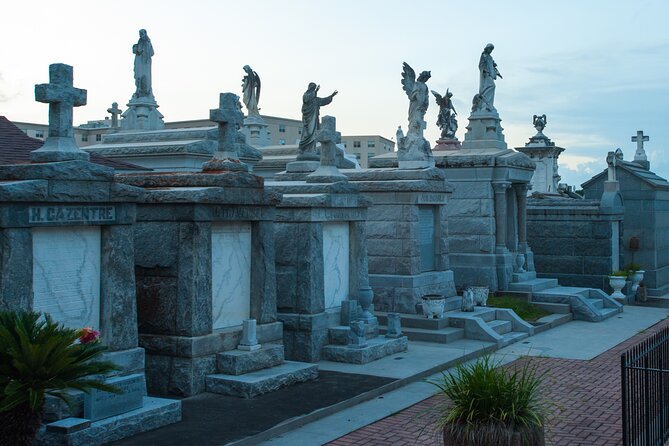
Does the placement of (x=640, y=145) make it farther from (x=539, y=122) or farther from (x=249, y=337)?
(x=249, y=337)

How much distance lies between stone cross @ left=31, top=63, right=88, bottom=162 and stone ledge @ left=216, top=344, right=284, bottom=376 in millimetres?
3218

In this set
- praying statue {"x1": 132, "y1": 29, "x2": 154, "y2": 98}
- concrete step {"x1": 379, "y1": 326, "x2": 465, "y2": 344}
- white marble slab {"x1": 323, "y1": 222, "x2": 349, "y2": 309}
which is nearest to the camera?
white marble slab {"x1": 323, "y1": 222, "x2": 349, "y2": 309}

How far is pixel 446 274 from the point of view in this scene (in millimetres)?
16844

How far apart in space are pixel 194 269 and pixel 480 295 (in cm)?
771

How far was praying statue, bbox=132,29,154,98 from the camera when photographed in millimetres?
21844

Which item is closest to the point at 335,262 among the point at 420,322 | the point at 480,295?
the point at 420,322

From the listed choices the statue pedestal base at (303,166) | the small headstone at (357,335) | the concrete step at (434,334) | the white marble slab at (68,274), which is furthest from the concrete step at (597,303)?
the white marble slab at (68,274)

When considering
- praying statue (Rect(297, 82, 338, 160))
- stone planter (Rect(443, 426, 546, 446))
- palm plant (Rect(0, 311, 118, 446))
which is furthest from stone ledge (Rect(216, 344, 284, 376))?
praying statue (Rect(297, 82, 338, 160))

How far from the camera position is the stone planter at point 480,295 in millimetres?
16188

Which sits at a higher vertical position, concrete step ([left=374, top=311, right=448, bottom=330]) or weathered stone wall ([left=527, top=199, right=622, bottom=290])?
weathered stone wall ([left=527, top=199, right=622, bottom=290])

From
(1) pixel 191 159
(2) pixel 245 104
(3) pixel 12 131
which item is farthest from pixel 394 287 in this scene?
(2) pixel 245 104

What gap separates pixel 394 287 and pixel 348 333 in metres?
3.11

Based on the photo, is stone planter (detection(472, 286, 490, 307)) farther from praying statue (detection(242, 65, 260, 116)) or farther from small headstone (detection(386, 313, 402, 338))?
praying statue (detection(242, 65, 260, 116))

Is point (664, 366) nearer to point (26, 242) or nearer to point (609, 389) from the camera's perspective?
point (609, 389)
